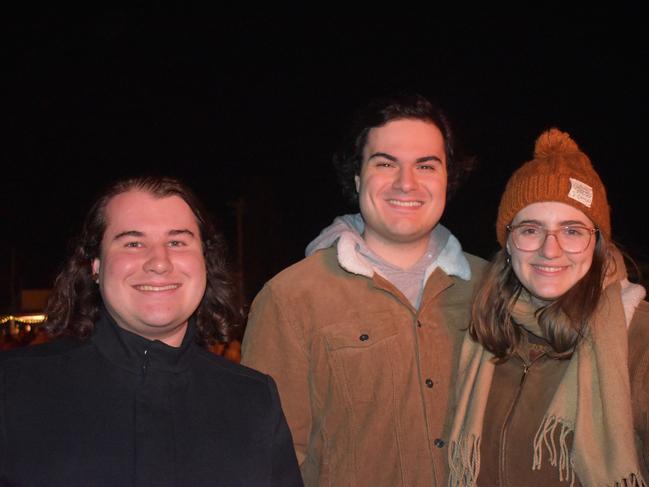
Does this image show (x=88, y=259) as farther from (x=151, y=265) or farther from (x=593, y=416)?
(x=593, y=416)

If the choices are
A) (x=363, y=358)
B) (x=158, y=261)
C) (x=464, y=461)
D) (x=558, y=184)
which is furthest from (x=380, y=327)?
(x=158, y=261)

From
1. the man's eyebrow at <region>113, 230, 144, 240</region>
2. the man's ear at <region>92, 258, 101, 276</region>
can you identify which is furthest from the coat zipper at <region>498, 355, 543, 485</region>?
the man's ear at <region>92, 258, 101, 276</region>

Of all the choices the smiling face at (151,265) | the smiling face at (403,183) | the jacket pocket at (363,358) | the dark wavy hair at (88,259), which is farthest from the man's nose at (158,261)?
the smiling face at (403,183)

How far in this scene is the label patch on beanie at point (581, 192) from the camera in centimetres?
257

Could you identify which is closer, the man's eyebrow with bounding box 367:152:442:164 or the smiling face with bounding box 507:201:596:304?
the smiling face with bounding box 507:201:596:304

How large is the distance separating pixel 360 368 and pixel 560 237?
108 cm

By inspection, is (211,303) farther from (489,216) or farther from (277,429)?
(489,216)

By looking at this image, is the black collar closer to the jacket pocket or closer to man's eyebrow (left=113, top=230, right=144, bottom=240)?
man's eyebrow (left=113, top=230, right=144, bottom=240)

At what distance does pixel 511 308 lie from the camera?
8.95 ft

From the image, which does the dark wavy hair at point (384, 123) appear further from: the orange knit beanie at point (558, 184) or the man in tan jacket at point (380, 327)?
the orange knit beanie at point (558, 184)

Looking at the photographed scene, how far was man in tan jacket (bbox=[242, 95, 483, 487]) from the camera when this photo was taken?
2900 mm

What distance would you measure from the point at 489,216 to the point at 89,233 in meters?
18.1

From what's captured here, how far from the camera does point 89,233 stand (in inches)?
97.9

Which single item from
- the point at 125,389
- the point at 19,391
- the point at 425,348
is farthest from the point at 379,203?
the point at 19,391
